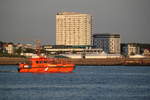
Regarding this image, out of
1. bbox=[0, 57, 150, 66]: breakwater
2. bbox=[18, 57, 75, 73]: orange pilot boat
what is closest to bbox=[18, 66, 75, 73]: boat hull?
bbox=[18, 57, 75, 73]: orange pilot boat

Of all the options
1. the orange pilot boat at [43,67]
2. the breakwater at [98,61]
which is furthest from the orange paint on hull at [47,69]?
the breakwater at [98,61]

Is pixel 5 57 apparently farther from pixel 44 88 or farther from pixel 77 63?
pixel 44 88

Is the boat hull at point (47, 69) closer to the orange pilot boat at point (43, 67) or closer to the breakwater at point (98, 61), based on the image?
the orange pilot boat at point (43, 67)

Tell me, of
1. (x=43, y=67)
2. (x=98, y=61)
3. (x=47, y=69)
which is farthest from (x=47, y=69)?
(x=98, y=61)

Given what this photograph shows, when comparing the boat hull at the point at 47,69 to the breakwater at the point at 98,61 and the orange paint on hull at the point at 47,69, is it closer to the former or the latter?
the orange paint on hull at the point at 47,69

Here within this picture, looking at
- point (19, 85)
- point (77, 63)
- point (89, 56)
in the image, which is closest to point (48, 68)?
point (19, 85)

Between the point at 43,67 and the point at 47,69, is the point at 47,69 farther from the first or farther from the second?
the point at 43,67

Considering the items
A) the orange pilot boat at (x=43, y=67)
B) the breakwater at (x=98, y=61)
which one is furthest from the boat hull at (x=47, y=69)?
the breakwater at (x=98, y=61)

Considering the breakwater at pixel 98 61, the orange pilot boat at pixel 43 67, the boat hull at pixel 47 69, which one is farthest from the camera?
the breakwater at pixel 98 61

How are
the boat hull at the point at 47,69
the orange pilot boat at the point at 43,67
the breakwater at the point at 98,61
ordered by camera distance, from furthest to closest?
the breakwater at the point at 98,61, the boat hull at the point at 47,69, the orange pilot boat at the point at 43,67

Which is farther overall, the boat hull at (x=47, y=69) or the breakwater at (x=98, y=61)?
the breakwater at (x=98, y=61)

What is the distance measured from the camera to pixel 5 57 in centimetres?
15875

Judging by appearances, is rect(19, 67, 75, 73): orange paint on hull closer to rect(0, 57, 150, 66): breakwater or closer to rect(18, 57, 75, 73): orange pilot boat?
rect(18, 57, 75, 73): orange pilot boat

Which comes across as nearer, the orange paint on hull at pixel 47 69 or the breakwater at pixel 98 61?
the orange paint on hull at pixel 47 69
